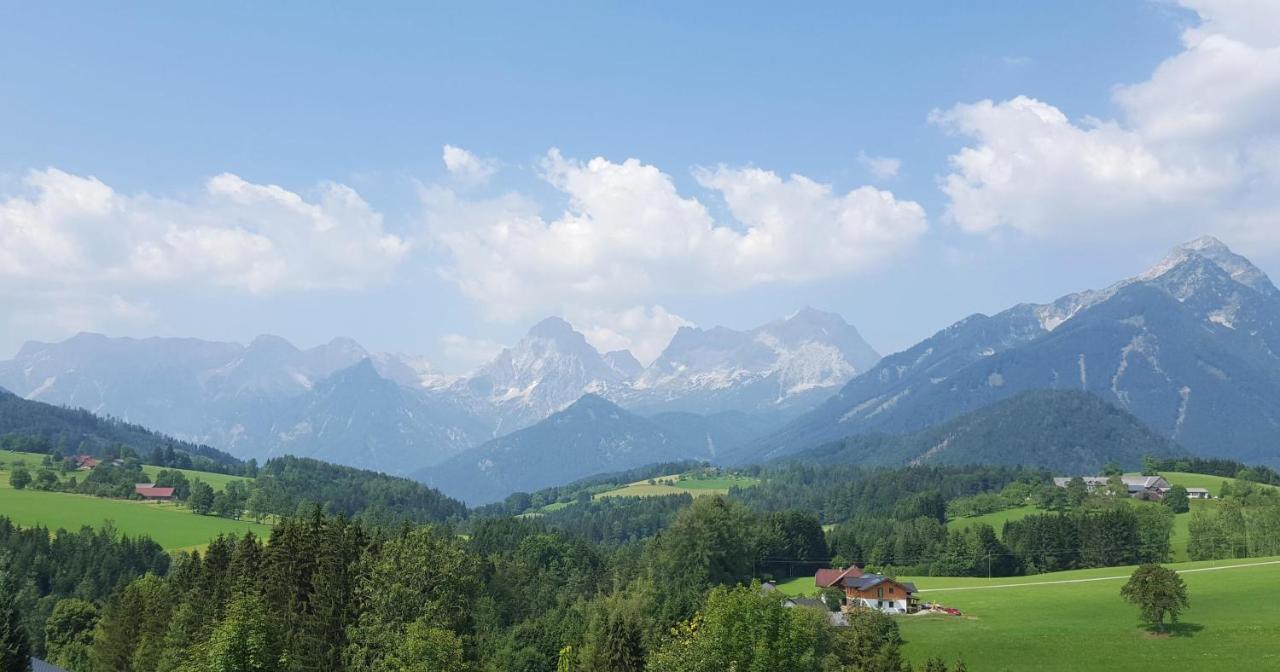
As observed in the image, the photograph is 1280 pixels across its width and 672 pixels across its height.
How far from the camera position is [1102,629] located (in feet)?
282

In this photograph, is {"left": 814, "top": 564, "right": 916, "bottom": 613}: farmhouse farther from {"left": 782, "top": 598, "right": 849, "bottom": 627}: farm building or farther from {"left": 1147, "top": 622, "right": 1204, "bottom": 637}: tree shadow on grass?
{"left": 1147, "top": 622, "right": 1204, "bottom": 637}: tree shadow on grass

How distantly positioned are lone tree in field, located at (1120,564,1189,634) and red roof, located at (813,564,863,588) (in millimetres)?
43440

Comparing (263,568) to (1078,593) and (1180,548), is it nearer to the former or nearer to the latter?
(1078,593)

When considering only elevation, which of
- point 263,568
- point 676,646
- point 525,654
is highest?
point 263,568

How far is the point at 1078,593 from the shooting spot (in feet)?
344

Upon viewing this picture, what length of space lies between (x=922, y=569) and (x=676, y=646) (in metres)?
101

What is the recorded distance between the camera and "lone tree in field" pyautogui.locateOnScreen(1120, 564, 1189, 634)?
8269 cm

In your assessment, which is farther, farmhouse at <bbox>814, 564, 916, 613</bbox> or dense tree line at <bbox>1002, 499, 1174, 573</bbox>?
dense tree line at <bbox>1002, 499, 1174, 573</bbox>

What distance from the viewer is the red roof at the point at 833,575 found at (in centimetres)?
12544

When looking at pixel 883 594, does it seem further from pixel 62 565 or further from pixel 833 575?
pixel 62 565

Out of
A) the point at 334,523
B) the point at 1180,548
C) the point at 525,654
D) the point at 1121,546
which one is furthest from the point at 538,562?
the point at 1180,548

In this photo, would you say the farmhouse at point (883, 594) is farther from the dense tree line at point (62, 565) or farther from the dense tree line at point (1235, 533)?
the dense tree line at point (62, 565)

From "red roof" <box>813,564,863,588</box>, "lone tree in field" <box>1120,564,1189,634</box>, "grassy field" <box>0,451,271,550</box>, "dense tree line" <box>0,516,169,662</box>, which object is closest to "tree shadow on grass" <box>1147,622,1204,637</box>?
"lone tree in field" <box>1120,564,1189,634</box>

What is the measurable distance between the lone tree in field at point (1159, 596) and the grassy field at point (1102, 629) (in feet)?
5.27
